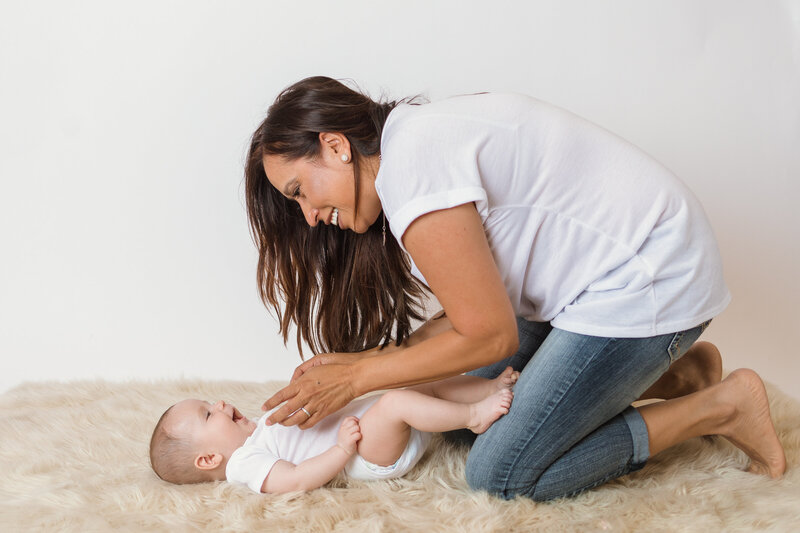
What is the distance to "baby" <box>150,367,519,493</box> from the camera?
1742mm

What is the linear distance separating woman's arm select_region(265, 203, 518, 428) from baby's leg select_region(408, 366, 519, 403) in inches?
10.7

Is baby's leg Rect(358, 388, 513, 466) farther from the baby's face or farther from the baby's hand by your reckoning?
the baby's face

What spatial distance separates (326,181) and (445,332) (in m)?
0.43

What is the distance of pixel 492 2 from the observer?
2725 millimetres

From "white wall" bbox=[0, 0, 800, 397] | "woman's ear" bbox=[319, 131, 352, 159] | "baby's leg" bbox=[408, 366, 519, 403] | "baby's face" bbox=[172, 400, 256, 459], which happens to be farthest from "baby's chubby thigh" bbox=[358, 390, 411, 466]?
"white wall" bbox=[0, 0, 800, 397]

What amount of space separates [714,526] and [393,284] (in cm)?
98

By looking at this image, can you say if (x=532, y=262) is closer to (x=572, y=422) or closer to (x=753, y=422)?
(x=572, y=422)

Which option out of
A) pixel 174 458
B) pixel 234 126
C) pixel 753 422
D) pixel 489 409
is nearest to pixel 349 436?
pixel 489 409

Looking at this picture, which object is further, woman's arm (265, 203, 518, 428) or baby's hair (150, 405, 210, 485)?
baby's hair (150, 405, 210, 485)

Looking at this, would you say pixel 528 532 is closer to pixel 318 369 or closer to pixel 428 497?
pixel 428 497

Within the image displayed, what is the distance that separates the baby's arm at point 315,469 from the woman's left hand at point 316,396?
0.11m

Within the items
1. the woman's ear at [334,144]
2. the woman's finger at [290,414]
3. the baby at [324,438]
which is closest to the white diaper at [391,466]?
the baby at [324,438]

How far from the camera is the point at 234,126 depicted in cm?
291

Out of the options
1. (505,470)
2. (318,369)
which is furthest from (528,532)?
(318,369)
